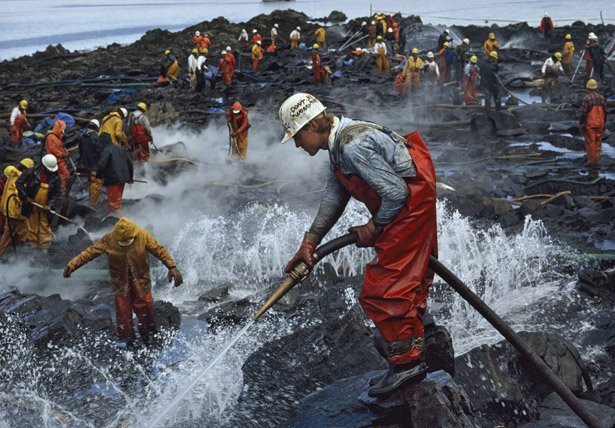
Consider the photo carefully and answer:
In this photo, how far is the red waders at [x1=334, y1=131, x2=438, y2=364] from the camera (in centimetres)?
402

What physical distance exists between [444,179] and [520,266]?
5.19 metres

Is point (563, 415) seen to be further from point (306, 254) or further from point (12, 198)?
point (12, 198)

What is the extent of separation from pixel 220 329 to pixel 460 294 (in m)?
4.89

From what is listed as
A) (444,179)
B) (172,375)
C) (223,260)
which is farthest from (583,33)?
(172,375)

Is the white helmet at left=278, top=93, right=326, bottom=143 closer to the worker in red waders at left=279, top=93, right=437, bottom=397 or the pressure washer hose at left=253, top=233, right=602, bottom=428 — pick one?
the worker in red waders at left=279, top=93, right=437, bottom=397

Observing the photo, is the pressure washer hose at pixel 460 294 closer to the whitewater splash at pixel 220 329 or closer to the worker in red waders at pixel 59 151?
the whitewater splash at pixel 220 329

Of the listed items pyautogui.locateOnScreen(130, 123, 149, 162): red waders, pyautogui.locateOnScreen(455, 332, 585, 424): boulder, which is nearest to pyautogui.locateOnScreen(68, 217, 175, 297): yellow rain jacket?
pyautogui.locateOnScreen(455, 332, 585, 424): boulder

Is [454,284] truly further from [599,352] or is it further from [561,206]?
[561,206]

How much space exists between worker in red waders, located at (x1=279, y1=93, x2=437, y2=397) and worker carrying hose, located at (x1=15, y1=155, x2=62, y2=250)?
8.08 m

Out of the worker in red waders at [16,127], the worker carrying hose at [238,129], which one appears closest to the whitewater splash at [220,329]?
the worker carrying hose at [238,129]

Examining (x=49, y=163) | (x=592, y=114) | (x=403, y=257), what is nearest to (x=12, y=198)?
(x=49, y=163)

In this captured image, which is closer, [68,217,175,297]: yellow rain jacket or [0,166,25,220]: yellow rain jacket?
[68,217,175,297]: yellow rain jacket

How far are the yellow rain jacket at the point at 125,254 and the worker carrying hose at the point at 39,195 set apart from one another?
3931mm

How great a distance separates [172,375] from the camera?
7.32 metres
